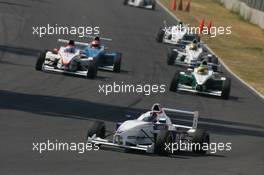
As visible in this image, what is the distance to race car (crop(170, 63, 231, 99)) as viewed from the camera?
118 ft

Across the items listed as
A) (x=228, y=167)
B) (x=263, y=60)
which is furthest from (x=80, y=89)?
(x=263, y=60)

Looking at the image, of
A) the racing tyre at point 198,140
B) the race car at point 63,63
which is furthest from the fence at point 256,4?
the racing tyre at point 198,140

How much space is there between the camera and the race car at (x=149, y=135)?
23.1m

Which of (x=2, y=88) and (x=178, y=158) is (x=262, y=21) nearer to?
(x=2, y=88)

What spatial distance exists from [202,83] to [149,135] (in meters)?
12.3

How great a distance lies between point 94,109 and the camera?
29.5 meters

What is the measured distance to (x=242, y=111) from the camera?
33812 mm

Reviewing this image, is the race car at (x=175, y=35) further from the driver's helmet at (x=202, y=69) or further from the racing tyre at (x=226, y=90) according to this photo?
the racing tyre at (x=226, y=90)

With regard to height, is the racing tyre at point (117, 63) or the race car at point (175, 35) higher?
the race car at point (175, 35)

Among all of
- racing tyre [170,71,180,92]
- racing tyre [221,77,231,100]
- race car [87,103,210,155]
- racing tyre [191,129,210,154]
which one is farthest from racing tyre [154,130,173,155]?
racing tyre [221,77,231,100]

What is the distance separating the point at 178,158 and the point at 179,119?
21.9ft

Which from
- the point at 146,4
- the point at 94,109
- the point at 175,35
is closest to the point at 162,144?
the point at 94,109

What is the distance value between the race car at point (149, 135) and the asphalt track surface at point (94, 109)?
0.28 m

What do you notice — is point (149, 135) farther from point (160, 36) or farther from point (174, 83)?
point (160, 36)
